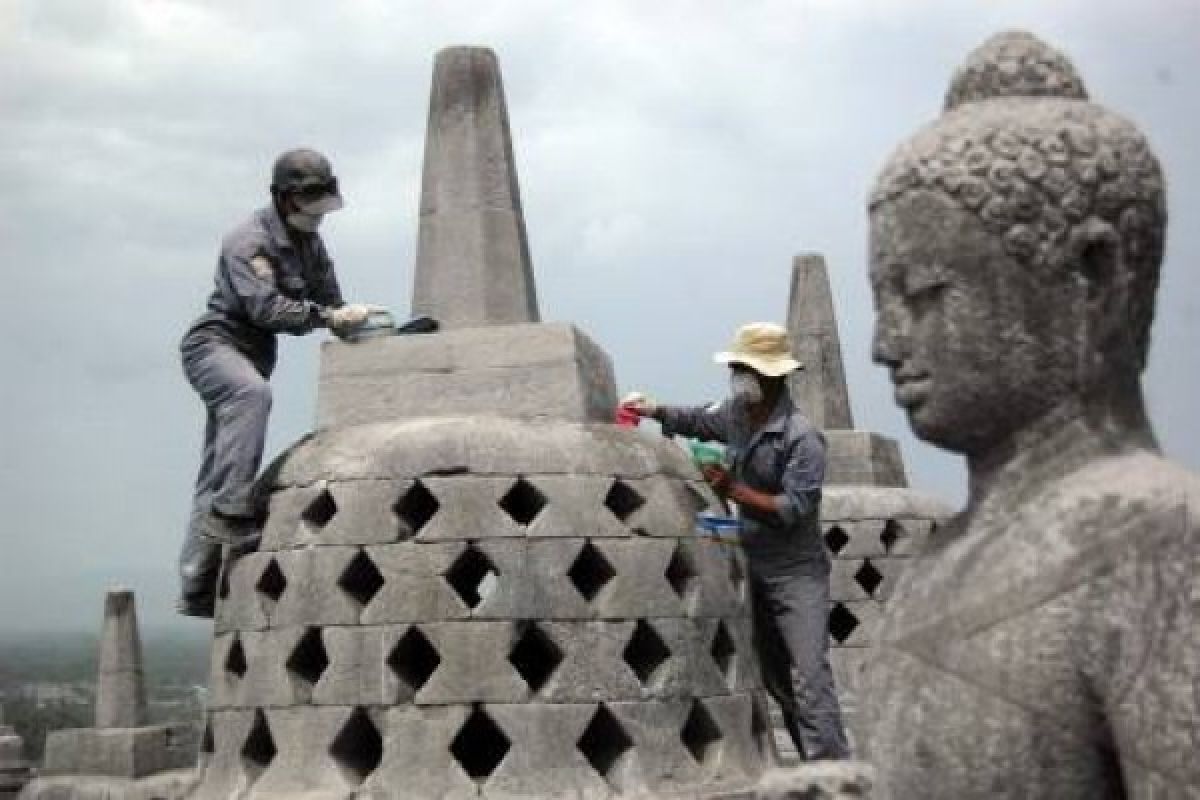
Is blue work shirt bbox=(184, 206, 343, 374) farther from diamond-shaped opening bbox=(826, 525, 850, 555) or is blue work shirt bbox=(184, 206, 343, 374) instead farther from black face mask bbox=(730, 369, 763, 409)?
diamond-shaped opening bbox=(826, 525, 850, 555)

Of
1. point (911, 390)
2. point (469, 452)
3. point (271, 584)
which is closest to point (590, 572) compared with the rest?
point (469, 452)

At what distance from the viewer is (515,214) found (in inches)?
370

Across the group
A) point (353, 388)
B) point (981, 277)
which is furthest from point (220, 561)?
point (981, 277)

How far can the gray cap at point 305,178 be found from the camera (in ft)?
28.4

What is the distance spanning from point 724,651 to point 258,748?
2.32m

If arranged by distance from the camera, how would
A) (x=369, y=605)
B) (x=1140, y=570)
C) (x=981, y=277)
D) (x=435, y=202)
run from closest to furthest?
(x=1140, y=570), (x=981, y=277), (x=369, y=605), (x=435, y=202)

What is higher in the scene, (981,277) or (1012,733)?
(981,277)

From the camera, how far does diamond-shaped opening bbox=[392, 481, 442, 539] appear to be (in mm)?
8008

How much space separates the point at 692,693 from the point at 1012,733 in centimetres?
566

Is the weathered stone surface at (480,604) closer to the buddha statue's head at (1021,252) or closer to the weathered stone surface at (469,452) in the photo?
the weathered stone surface at (469,452)

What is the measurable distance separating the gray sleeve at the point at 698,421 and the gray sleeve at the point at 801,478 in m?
1.04

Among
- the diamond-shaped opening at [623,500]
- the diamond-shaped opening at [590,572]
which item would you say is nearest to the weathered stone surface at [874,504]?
the diamond-shaped opening at [623,500]

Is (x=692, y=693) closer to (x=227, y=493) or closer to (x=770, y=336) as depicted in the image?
(x=770, y=336)

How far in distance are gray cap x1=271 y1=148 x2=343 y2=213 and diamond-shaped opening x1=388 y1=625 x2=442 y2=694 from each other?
237 cm
